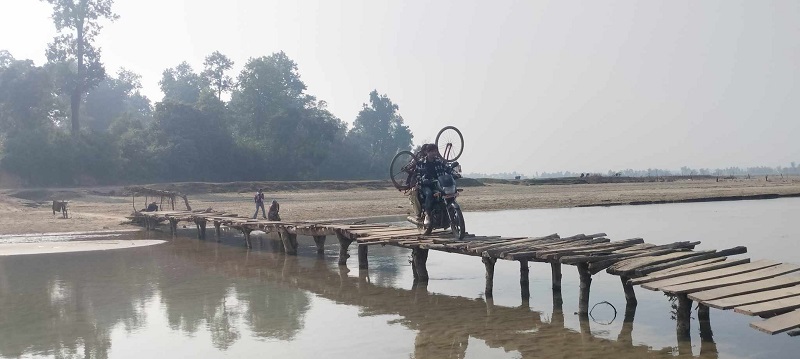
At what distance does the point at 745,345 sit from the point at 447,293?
19.2 feet

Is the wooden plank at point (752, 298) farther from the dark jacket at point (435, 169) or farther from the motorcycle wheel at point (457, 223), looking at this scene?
the dark jacket at point (435, 169)

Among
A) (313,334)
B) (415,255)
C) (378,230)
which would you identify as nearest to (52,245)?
(378,230)

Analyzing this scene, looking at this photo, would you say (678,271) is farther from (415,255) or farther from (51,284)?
(51,284)

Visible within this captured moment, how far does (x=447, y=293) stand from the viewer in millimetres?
14172

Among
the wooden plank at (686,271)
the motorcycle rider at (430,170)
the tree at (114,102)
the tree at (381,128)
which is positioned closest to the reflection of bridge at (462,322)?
the wooden plank at (686,271)

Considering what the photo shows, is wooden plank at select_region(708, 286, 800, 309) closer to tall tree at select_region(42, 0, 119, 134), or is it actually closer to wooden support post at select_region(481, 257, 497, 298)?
wooden support post at select_region(481, 257, 497, 298)

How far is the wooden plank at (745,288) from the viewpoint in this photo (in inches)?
327

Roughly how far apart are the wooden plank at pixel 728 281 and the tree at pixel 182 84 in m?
87.6

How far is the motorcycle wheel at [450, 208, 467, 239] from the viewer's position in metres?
14.3

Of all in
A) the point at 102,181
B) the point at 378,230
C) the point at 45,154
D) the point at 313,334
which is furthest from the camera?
the point at 102,181

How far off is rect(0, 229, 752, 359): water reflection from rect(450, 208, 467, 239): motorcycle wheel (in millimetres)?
1323

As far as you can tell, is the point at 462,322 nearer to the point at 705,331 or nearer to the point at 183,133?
the point at 705,331

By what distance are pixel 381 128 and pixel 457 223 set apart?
94.3 m

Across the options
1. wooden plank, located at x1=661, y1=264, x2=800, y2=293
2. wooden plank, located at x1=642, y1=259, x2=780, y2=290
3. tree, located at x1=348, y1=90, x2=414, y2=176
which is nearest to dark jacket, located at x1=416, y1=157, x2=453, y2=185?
wooden plank, located at x1=642, y1=259, x2=780, y2=290
